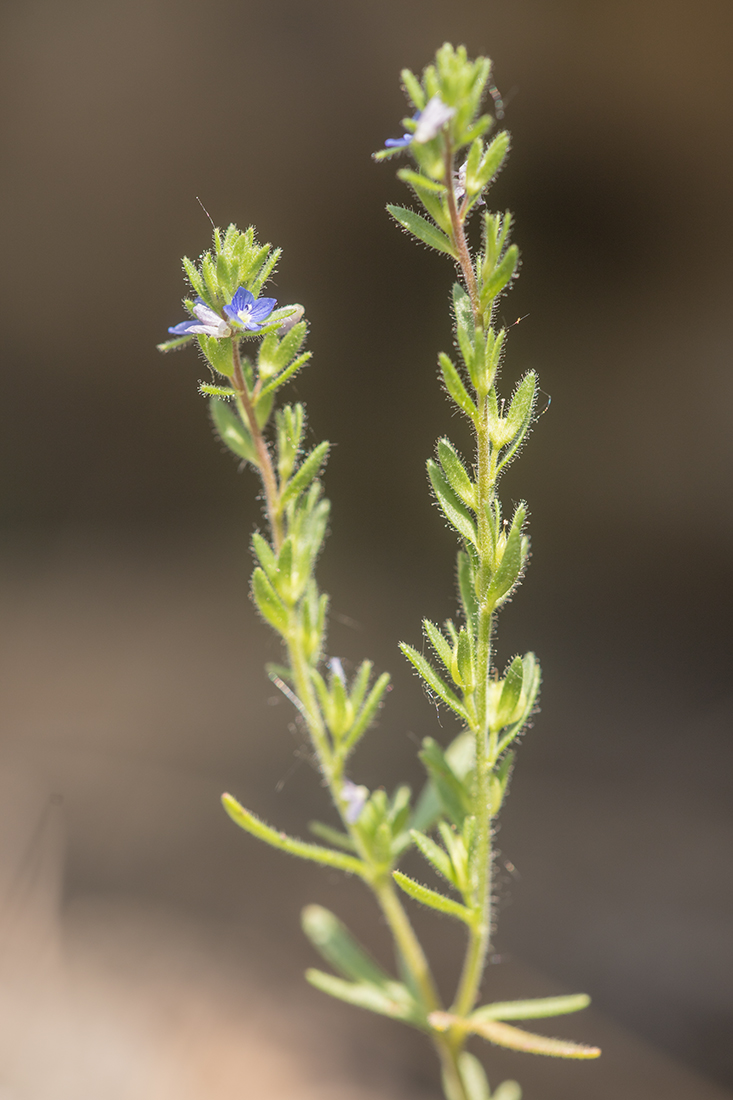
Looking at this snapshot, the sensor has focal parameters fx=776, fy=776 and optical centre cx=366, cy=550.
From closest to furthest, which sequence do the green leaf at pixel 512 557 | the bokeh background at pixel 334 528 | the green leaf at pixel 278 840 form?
1. the green leaf at pixel 512 557
2. the green leaf at pixel 278 840
3. the bokeh background at pixel 334 528

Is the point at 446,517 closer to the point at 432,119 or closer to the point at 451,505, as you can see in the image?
the point at 451,505

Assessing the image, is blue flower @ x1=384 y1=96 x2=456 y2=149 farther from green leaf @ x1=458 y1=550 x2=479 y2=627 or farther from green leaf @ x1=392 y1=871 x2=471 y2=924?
green leaf @ x1=392 y1=871 x2=471 y2=924

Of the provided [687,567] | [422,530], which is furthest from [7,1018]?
[687,567]

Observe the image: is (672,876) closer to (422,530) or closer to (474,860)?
(422,530)

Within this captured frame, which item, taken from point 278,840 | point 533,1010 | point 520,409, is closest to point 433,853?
point 278,840

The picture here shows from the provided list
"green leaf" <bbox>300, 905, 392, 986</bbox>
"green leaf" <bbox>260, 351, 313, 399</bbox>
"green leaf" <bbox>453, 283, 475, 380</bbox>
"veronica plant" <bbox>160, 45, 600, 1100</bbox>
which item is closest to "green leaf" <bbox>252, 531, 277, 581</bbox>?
"veronica plant" <bbox>160, 45, 600, 1100</bbox>

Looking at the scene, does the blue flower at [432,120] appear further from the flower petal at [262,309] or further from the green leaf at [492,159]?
the flower petal at [262,309]

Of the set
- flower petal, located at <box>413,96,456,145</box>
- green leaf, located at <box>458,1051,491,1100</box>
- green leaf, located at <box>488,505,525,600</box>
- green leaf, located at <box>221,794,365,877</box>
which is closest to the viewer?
flower petal, located at <box>413,96,456,145</box>

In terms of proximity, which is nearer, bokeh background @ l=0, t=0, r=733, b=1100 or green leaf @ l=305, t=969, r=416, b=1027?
green leaf @ l=305, t=969, r=416, b=1027

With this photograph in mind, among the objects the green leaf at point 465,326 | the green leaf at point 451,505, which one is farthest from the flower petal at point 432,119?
the green leaf at point 451,505
